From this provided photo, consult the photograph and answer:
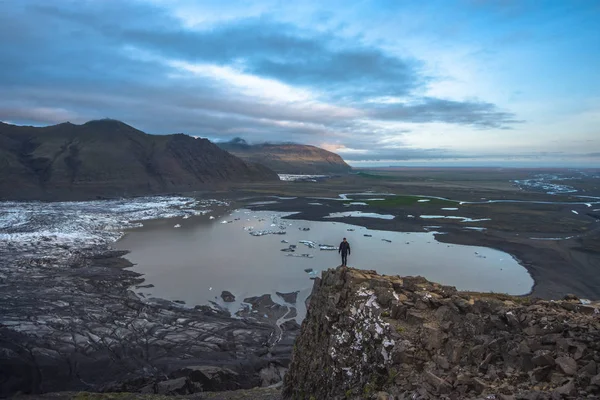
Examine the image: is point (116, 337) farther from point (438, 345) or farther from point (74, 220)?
point (74, 220)

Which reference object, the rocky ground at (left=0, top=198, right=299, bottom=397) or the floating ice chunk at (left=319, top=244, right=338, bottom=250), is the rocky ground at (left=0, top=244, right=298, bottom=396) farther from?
the floating ice chunk at (left=319, top=244, right=338, bottom=250)

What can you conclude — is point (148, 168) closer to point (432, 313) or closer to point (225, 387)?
point (225, 387)

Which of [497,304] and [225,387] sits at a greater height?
[497,304]

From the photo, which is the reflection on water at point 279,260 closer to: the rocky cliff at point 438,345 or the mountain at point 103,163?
the rocky cliff at point 438,345

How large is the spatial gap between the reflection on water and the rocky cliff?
13.0m

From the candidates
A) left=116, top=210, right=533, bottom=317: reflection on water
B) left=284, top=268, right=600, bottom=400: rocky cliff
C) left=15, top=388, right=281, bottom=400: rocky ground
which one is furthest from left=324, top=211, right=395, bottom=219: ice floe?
left=284, top=268, right=600, bottom=400: rocky cliff

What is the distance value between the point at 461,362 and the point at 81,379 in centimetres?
1335

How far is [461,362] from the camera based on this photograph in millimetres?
7496

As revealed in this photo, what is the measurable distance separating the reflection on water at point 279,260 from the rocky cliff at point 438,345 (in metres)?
13.0

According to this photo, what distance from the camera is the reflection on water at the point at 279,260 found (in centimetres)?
2478

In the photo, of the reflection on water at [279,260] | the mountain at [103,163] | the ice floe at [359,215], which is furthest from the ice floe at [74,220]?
the ice floe at [359,215]

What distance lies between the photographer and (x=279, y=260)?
30.5 meters

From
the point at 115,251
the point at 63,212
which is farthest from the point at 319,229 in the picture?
the point at 63,212

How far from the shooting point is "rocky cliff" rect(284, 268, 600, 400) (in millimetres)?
6492
